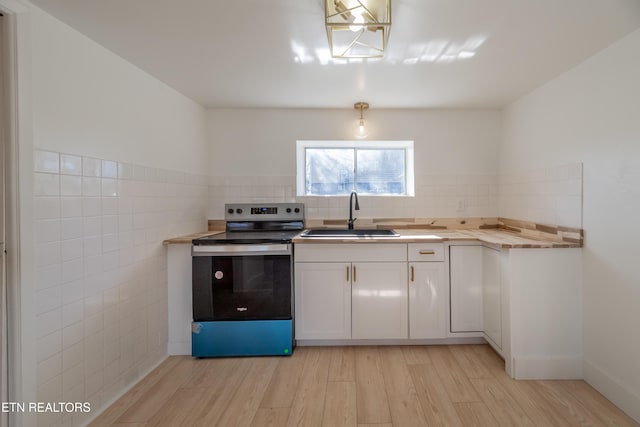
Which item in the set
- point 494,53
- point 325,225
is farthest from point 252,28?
point 325,225

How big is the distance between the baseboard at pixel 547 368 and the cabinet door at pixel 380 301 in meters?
0.76

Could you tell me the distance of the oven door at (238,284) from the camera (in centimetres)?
222

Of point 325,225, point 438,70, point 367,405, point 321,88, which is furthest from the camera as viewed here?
point 325,225

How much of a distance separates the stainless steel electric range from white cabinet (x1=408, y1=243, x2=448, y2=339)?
0.97 meters

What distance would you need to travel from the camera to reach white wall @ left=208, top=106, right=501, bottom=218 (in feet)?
9.66

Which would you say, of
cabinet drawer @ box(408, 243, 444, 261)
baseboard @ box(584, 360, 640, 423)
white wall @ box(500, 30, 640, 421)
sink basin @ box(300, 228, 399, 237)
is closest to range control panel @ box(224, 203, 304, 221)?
sink basin @ box(300, 228, 399, 237)

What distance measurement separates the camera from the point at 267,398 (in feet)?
5.75

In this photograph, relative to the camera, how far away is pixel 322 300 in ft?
7.60

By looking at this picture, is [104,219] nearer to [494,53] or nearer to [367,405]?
[367,405]

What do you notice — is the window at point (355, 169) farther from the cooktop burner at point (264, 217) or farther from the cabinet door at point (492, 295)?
the cabinet door at point (492, 295)

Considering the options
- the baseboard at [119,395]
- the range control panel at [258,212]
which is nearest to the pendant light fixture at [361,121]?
the range control panel at [258,212]

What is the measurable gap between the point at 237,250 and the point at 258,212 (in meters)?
0.68

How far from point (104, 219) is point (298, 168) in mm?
1756

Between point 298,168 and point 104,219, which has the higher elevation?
point 298,168
